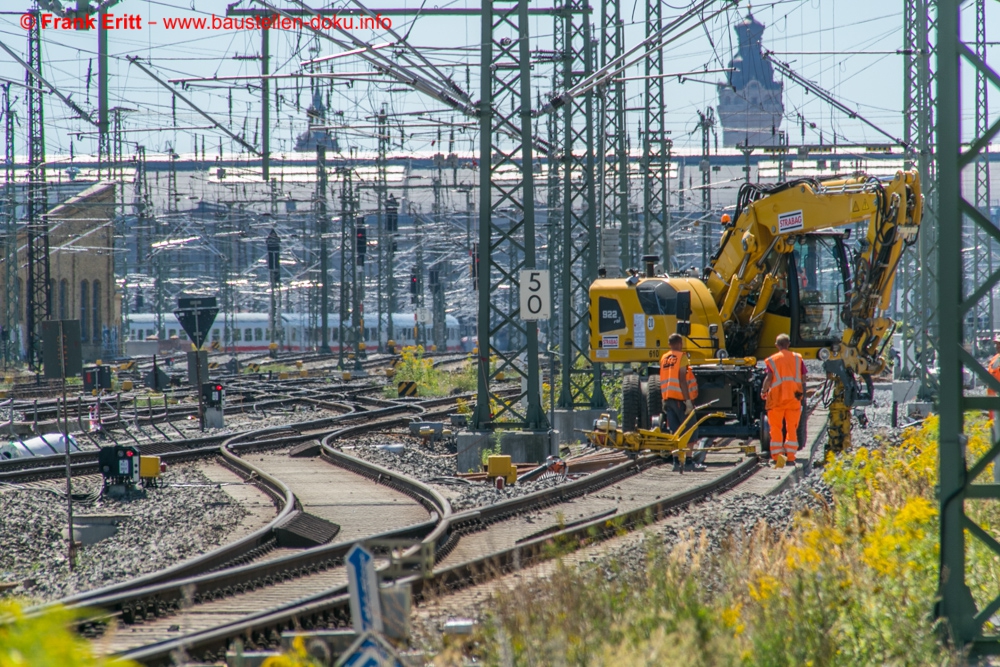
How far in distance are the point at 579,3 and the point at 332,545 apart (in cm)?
1515

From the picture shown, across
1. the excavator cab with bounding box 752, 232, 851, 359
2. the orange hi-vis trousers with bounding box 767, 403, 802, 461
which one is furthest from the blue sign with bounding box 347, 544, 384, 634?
the excavator cab with bounding box 752, 232, 851, 359

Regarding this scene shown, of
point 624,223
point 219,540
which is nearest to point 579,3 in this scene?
point 624,223

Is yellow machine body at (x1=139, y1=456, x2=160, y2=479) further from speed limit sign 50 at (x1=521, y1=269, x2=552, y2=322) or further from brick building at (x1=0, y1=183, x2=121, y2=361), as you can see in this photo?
brick building at (x1=0, y1=183, x2=121, y2=361)

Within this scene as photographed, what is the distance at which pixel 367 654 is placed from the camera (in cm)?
457

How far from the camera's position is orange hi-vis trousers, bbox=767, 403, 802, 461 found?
15.0 meters

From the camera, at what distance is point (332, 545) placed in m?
10.6

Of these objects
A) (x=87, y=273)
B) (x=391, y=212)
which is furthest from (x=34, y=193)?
(x=87, y=273)

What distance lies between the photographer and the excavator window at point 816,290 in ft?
57.9

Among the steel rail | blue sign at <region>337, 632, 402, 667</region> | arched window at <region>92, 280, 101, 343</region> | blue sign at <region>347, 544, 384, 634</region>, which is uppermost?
arched window at <region>92, 280, 101, 343</region>

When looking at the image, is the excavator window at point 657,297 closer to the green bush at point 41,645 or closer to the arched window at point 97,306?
the green bush at point 41,645

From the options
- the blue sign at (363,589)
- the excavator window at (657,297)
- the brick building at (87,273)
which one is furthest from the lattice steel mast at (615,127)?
the brick building at (87,273)

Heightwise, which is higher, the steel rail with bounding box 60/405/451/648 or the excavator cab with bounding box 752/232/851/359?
the excavator cab with bounding box 752/232/851/359

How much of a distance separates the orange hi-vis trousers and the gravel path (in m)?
6.94

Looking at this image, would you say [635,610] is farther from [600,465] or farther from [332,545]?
[600,465]
